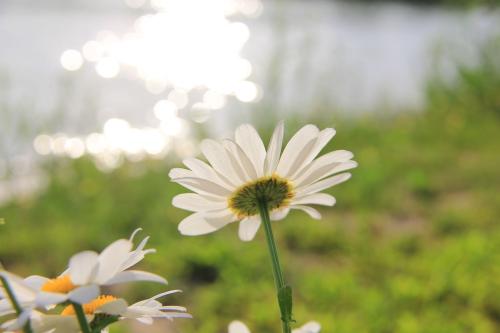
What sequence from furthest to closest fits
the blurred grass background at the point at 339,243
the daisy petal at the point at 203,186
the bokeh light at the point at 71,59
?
the bokeh light at the point at 71,59 < the blurred grass background at the point at 339,243 < the daisy petal at the point at 203,186

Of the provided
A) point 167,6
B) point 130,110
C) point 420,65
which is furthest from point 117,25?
point 420,65

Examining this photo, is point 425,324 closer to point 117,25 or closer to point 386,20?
point 117,25

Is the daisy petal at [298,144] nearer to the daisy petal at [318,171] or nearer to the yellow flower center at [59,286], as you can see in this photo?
the daisy petal at [318,171]

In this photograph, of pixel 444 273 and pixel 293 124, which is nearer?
pixel 444 273

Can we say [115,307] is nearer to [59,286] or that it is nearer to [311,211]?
[59,286]

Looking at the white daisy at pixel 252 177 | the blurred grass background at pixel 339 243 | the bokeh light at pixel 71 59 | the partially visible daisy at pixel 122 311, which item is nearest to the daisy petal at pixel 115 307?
the partially visible daisy at pixel 122 311

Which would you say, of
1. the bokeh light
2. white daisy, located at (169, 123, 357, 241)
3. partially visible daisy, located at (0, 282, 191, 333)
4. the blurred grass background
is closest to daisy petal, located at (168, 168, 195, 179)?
white daisy, located at (169, 123, 357, 241)

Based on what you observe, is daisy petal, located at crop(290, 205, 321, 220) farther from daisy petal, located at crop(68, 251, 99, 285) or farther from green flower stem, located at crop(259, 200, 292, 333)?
daisy petal, located at crop(68, 251, 99, 285)
